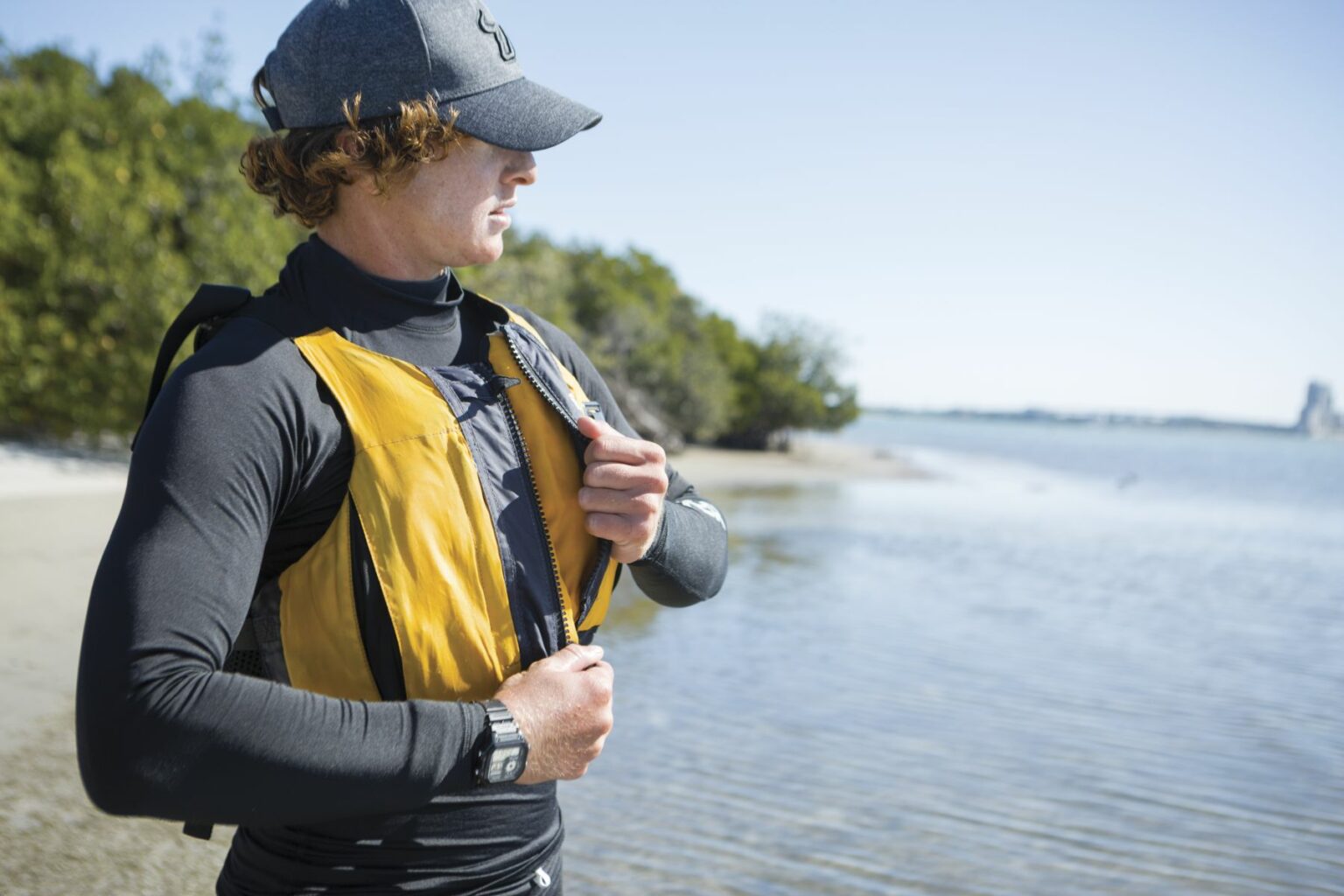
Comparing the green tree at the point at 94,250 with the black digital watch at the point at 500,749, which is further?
the green tree at the point at 94,250

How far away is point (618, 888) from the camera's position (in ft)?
17.8

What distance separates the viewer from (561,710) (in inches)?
57.8

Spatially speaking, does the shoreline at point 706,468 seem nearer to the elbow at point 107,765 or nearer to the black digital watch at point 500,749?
the black digital watch at point 500,749

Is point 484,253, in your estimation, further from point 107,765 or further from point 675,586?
point 107,765

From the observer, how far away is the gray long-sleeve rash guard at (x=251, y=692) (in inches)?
47.4

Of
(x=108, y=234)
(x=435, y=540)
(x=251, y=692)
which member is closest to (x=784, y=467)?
(x=108, y=234)

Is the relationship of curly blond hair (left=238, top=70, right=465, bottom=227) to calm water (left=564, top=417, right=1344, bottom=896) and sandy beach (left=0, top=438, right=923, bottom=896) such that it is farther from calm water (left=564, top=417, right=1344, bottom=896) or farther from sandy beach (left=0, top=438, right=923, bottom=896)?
calm water (left=564, top=417, right=1344, bottom=896)

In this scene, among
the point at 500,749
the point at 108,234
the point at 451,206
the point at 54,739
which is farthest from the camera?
the point at 108,234

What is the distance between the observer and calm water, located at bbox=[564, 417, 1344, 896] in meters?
6.13

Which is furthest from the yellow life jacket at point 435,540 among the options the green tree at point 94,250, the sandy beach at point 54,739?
the green tree at point 94,250

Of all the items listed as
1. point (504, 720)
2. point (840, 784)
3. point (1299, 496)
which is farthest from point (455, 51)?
point (1299, 496)

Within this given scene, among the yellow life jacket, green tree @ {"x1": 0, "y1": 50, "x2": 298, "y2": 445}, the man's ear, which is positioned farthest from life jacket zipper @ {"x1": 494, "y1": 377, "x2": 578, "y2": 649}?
green tree @ {"x1": 0, "y1": 50, "x2": 298, "y2": 445}

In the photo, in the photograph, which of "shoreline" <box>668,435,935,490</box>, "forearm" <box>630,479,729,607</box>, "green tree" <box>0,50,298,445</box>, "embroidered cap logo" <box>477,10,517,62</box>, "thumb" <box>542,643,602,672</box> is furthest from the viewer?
"shoreline" <box>668,435,935,490</box>

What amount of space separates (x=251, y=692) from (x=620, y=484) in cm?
60
